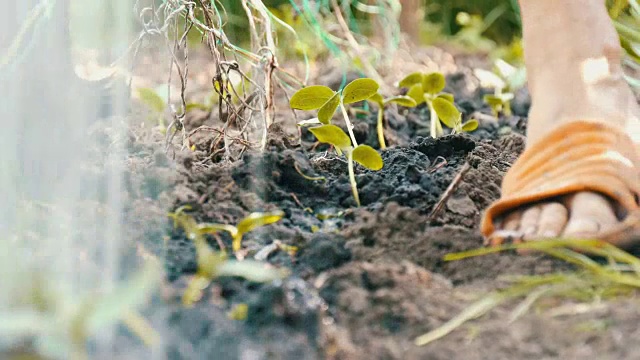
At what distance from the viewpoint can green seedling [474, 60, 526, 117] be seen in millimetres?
2135

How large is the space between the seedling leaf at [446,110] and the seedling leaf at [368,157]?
16.4 inches

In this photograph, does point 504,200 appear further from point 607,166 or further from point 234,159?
point 234,159

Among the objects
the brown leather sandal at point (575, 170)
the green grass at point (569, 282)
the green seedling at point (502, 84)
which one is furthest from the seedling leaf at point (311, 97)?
the green seedling at point (502, 84)

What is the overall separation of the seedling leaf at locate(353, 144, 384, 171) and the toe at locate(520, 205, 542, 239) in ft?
0.93

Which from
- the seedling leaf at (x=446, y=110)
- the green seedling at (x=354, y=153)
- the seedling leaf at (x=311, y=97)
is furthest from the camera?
the seedling leaf at (x=446, y=110)

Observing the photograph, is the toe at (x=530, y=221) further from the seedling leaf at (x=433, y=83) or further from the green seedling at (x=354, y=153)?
the seedling leaf at (x=433, y=83)

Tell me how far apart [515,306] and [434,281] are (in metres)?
0.10

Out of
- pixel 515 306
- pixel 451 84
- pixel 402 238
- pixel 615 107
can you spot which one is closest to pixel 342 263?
pixel 402 238

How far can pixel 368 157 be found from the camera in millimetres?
1315

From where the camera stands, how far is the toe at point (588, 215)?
1022mm

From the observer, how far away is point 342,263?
1.03 metres

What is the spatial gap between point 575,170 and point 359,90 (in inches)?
18.6

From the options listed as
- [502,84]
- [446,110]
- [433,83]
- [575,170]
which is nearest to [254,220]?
[575,170]

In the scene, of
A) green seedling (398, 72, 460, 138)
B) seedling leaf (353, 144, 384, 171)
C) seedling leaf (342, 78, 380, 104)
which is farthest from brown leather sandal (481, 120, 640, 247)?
green seedling (398, 72, 460, 138)
